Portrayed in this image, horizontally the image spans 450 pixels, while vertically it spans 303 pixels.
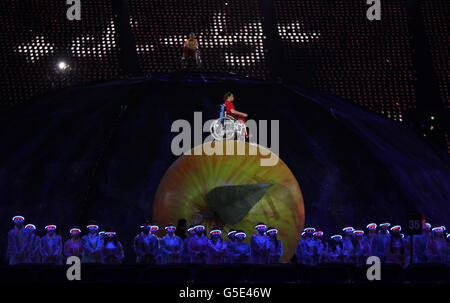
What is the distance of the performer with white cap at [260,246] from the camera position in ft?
45.1

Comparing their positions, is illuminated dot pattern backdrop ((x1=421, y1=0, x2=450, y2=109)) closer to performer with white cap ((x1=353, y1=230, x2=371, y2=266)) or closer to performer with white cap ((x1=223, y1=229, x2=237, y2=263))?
performer with white cap ((x1=353, y1=230, x2=371, y2=266))

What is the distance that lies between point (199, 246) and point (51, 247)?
2.94m

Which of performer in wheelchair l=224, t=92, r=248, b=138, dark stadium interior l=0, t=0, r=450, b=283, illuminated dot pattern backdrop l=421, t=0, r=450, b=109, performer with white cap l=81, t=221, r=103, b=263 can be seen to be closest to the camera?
performer with white cap l=81, t=221, r=103, b=263

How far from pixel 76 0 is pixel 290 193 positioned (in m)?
10.2

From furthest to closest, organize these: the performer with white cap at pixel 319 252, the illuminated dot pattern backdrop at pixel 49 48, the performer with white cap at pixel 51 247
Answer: the illuminated dot pattern backdrop at pixel 49 48
the performer with white cap at pixel 319 252
the performer with white cap at pixel 51 247

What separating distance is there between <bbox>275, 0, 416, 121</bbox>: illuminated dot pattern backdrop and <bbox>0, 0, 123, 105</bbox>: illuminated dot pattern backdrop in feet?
18.3

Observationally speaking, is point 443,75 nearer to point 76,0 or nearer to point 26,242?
point 76,0

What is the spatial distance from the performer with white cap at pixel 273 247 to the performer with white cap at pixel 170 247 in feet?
5.68

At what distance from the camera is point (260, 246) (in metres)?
13.8

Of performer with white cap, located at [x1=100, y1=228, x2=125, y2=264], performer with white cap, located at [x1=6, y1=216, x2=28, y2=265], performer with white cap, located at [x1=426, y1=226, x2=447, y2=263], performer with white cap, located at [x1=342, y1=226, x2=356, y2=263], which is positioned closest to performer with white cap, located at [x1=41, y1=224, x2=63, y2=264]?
performer with white cap, located at [x1=6, y1=216, x2=28, y2=265]

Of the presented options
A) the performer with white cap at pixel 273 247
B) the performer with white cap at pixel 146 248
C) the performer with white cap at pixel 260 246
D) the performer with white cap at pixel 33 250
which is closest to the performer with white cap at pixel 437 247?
the performer with white cap at pixel 273 247

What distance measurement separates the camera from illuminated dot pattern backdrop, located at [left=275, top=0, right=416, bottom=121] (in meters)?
21.0

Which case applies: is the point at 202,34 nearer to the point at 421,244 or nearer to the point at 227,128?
the point at 227,128

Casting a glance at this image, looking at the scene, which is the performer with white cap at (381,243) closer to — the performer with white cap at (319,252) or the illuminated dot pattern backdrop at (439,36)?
the performer with white cap at (319,252)
